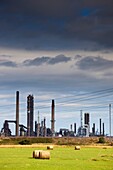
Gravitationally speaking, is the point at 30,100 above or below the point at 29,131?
above

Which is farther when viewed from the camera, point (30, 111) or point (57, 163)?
point (30, 111)

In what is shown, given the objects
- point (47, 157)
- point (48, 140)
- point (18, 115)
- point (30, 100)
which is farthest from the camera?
point (30, 100)

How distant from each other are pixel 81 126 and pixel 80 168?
551 feet

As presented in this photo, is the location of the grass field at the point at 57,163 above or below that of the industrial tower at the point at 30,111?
below

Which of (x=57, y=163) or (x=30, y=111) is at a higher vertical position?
(x=30, y=111)

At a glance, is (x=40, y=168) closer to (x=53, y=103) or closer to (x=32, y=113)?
(x=53, y=103)

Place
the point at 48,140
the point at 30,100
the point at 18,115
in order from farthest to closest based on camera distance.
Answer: the point at 30,100
the point at 18,115
the point at 48,140

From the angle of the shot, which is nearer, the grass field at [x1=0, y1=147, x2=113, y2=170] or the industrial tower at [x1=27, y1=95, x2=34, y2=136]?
the grass field at [x1=0, y1=147, x2=113, y2=170]

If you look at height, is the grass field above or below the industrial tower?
below

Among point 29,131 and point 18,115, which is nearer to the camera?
point 18,115

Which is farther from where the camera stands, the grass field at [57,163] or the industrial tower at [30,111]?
the industrial tower at [30,111]

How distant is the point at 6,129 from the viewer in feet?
627

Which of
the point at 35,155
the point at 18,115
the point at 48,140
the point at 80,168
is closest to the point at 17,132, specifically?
the point at 18,115

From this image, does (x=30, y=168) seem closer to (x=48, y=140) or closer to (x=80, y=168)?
(x=80, y=168)
